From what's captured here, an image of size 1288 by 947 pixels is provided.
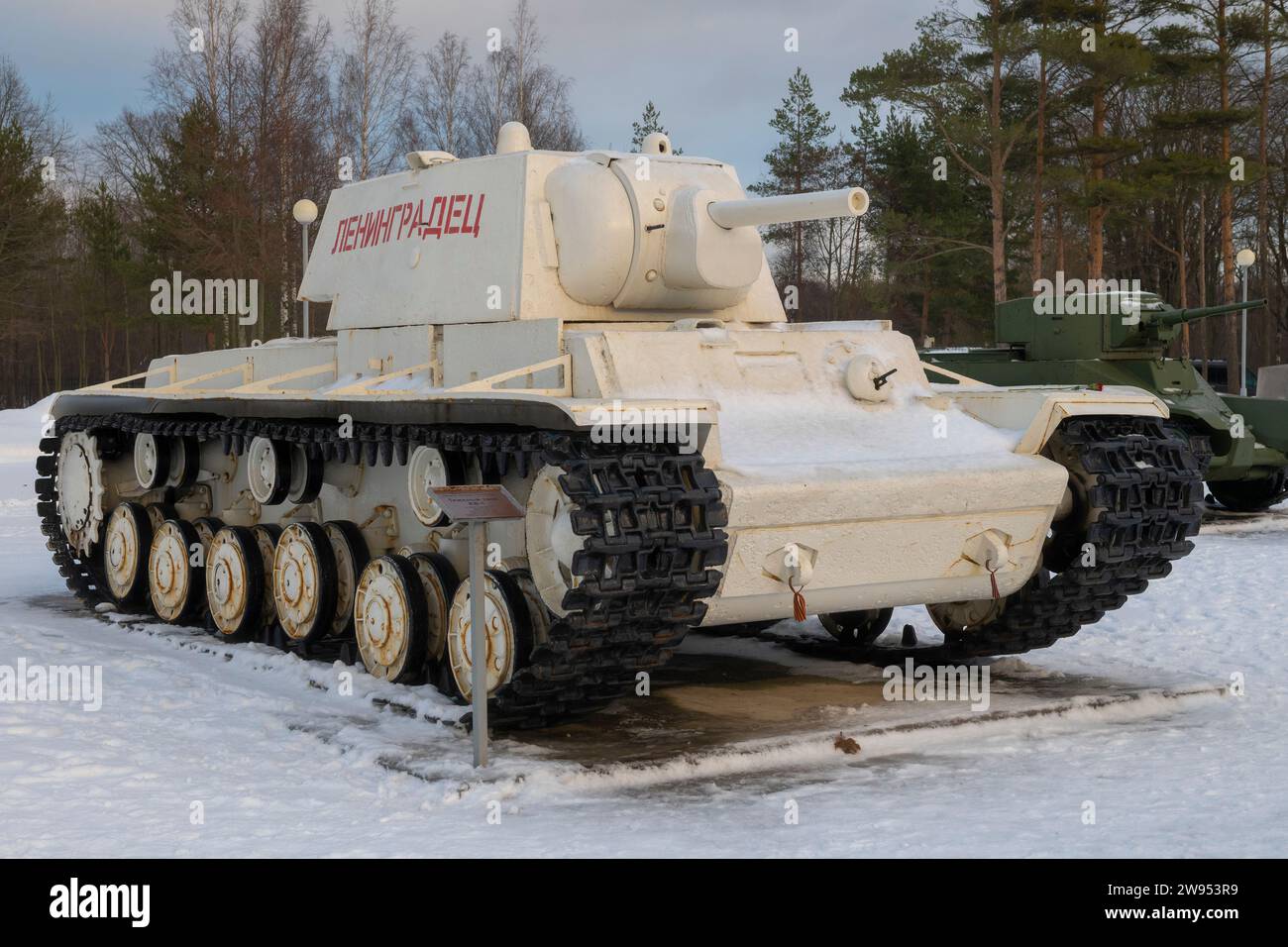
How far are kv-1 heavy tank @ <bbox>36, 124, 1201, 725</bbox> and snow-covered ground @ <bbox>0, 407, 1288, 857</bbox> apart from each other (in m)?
0.53

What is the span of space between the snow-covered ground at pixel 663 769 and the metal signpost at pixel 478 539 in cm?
23

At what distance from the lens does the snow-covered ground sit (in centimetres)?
602

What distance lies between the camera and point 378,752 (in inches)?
287

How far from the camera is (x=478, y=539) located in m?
6.98

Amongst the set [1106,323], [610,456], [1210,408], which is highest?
[1106,323]

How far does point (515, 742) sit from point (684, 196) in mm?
3467

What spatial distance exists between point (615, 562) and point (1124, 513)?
10.2 feet

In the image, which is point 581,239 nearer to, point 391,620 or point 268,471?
point 391,620

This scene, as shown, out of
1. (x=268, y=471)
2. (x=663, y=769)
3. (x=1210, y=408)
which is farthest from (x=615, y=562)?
(x=1210, y=408)

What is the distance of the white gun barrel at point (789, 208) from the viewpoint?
827 centimetres

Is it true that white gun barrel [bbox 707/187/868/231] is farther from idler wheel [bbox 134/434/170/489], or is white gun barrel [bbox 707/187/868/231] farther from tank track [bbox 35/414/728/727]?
idler wheel [bbox 134/434/170/489]

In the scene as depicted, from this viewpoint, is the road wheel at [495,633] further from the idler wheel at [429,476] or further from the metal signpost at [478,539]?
the metal signpost at [478,539]

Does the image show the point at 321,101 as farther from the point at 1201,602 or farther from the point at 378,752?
the point at 378,752

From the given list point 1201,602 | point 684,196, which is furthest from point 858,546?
point 1201,602
